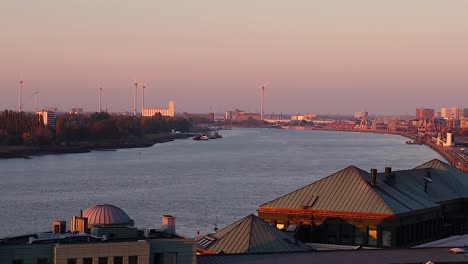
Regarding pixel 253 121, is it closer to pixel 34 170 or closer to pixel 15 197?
pixel 34 170

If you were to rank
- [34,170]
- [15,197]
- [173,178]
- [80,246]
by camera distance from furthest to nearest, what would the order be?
1. [34,170]
2. [173,178]
3. [15,197]
4. [80,246]

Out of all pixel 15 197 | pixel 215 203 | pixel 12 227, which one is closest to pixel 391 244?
pixel 12 227

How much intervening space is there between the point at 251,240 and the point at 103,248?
2.55 metres

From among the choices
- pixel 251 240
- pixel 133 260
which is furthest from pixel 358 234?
pixel 133 260

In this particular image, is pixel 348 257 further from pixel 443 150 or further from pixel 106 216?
pixel 443 150

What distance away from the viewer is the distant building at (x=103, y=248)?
7.55 m

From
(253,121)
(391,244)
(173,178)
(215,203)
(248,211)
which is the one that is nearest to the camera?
(391,244)

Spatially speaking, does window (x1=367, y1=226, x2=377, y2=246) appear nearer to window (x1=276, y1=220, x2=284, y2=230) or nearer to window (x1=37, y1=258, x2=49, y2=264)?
window (x1=276, y1=220, x2=284, y2=230)

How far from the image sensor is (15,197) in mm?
24672

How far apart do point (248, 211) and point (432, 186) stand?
6862 millimetres

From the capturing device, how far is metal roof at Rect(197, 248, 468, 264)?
27.9 ft

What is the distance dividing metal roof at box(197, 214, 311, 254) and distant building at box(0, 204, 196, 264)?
1249mm

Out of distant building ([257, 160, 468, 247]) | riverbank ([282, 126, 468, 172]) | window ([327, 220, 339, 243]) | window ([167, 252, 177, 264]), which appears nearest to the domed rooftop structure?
window ([167, 252, 177, 264])

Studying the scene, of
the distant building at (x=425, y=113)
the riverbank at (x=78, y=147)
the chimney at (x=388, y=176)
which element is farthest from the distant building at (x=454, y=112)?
the chimney at (x=388, y=176)
